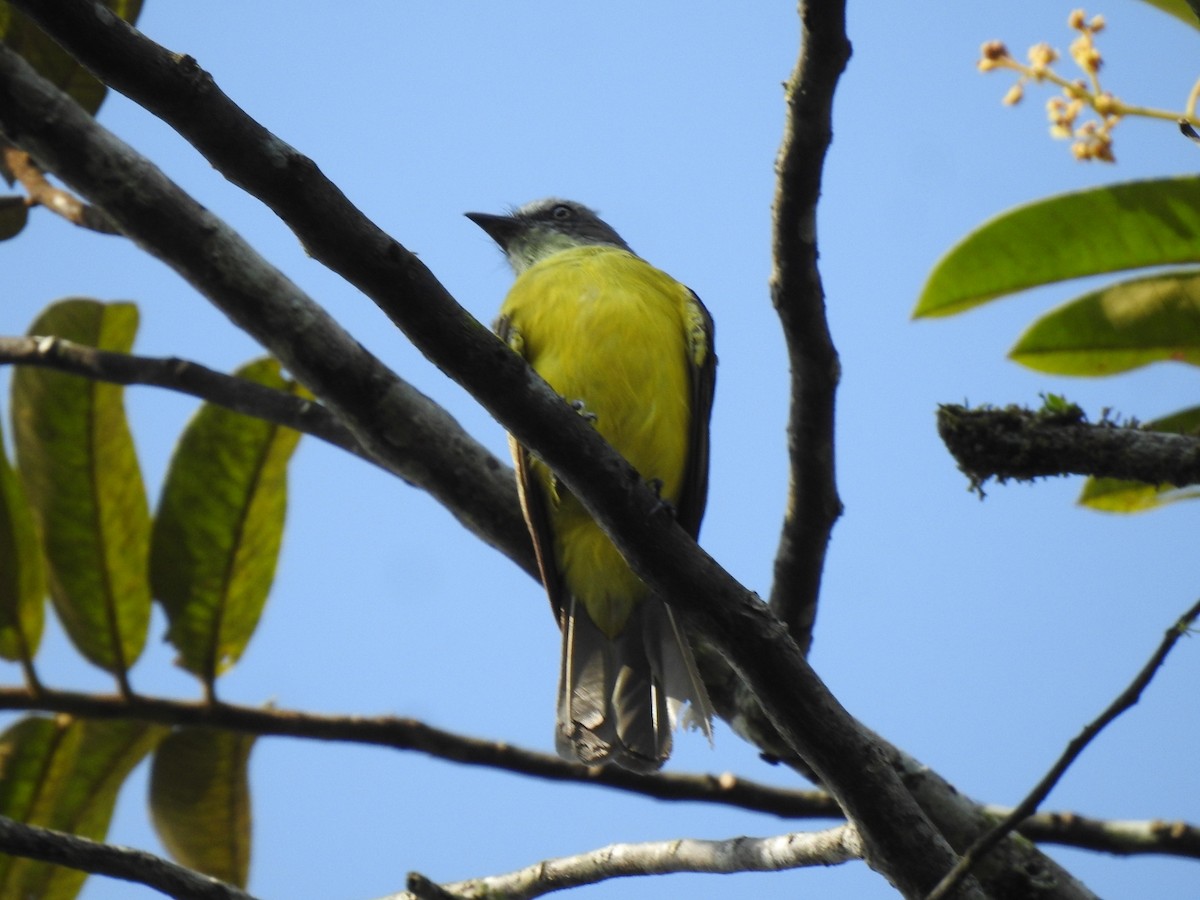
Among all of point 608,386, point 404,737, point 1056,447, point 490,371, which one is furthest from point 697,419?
point 490,371

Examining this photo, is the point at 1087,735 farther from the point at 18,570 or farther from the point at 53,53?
the point at 53,53

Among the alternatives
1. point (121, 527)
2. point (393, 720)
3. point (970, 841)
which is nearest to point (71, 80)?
point (121, 527)

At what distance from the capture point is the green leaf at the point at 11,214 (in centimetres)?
439

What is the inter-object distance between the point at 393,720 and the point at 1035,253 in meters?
2.27

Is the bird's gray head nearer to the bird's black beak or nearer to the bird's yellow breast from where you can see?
the bird's black beak

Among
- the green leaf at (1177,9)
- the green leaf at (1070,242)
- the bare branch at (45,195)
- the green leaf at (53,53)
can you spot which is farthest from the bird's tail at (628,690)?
the green leaf at (53,53)

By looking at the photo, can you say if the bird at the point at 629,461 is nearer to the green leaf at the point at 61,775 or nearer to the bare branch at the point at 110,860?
the green leaf at the point at 61,775

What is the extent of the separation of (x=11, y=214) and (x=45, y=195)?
159 millimetres

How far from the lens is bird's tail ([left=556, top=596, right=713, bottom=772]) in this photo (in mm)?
3891

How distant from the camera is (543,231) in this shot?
623cm

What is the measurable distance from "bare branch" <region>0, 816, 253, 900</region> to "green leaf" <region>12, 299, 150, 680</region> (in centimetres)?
165

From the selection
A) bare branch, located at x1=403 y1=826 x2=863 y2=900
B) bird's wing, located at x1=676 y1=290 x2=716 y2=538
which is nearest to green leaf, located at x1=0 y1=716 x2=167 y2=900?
bare branch, located at x1=403 y1=826 x2=863 y2=900

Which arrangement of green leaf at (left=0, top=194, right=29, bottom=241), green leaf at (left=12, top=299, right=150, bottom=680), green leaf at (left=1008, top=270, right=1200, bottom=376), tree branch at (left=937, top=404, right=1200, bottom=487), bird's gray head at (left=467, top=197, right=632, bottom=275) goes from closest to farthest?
tree branch at (left=937, top=404, right=1200, bottom=487)
green leaf at (left=1008, top=270, right=1200, bottom=376)
green leaf at (left=12, top=299, right=150, bottom=680)
green leaf at (left=0, top=194, right=29, bottom=241)
bird's gray head at (left=467, top=197, right=632, bottom=275)

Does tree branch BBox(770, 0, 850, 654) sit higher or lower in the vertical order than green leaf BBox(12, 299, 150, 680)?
higher
